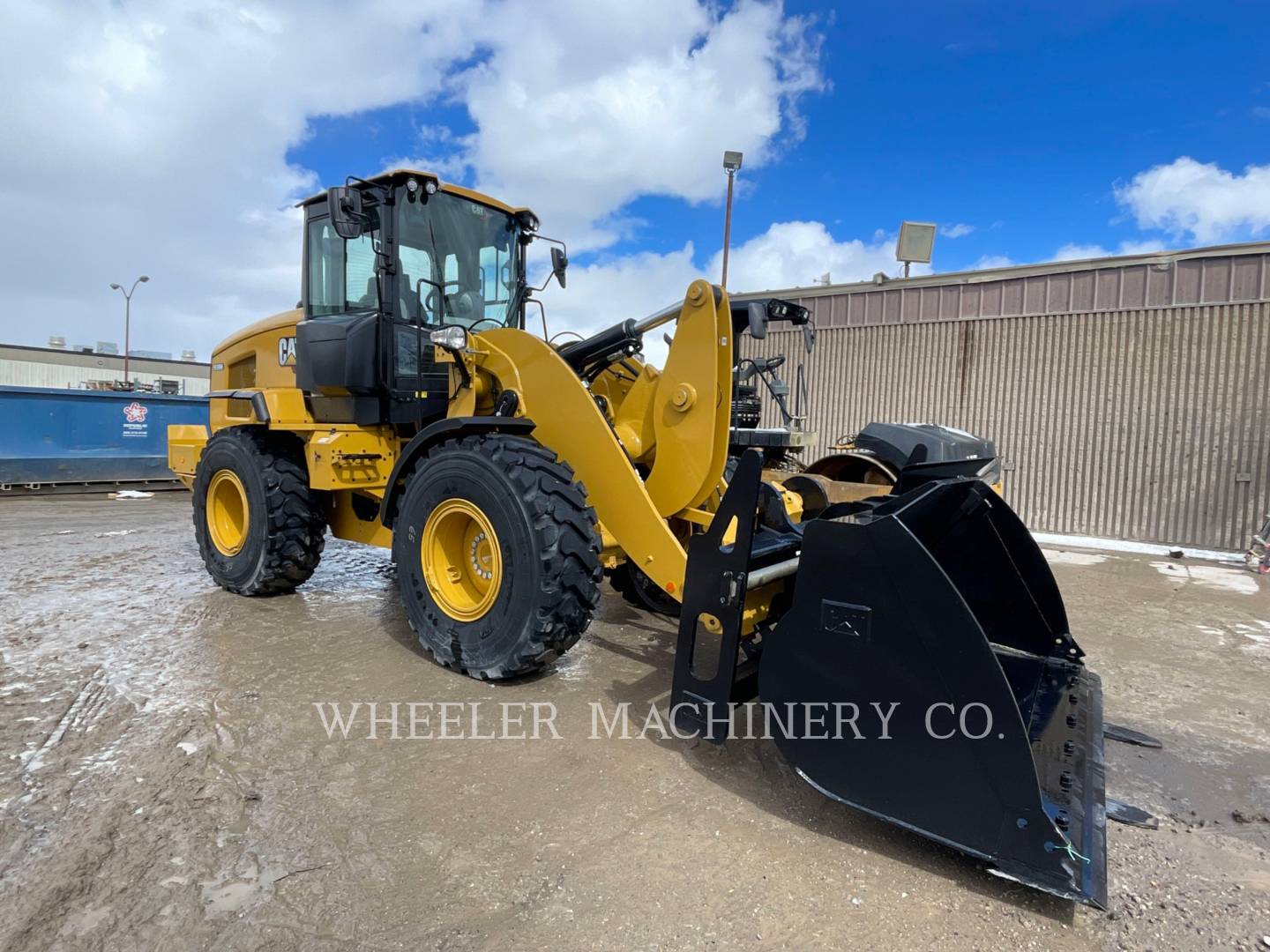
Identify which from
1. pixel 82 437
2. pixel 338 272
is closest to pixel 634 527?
pixel 338 272

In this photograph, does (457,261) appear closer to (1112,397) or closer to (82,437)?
(1112,397)

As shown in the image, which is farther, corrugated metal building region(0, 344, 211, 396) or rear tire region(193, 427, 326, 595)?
corrugated metal building region(0, 344, 211, 396)

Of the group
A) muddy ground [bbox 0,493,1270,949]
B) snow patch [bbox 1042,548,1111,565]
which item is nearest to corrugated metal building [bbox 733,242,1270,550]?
snow patch [bbox 1042,548,1111,565]

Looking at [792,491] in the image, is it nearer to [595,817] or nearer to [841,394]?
[595,817]

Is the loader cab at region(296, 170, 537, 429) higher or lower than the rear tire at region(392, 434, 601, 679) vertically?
higher

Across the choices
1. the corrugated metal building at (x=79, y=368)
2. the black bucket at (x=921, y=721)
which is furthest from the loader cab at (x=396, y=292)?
the corrugated metal building at (x=79, y=368)

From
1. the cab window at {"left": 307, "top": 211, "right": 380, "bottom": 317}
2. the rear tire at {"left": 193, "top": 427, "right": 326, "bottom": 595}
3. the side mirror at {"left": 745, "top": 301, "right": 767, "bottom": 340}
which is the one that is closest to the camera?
the side mirror at {"left": 745, "top": 301, "right": 767, "bottom": 340}

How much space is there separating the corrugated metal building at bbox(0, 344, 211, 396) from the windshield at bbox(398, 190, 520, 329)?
42.8m

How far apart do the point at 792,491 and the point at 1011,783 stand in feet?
7.51

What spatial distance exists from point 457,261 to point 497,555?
233 centimetres

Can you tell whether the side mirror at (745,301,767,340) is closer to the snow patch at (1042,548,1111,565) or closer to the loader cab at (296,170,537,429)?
the loader cab at (296,170,537,429)

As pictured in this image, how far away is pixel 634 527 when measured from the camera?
3.60 m

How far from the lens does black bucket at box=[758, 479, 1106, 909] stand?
213 cm

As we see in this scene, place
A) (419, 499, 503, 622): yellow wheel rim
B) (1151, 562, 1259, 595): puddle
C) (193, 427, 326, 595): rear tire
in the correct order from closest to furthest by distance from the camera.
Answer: (419, 499, 503, 622): yellow wheel rim, (193, 427, 326, 595): rear tire, (1151, 562, 1259, 595): puddle
